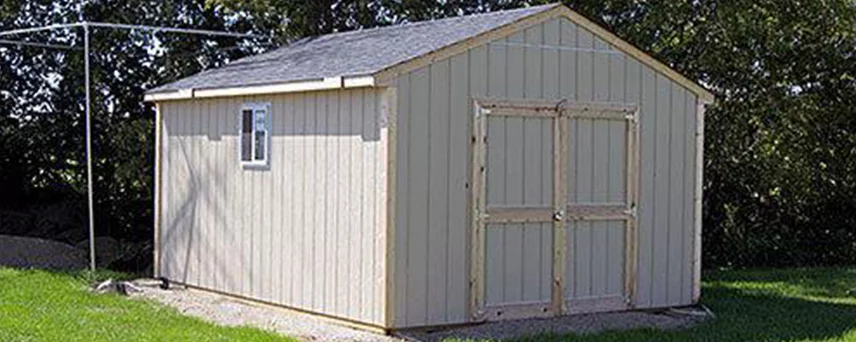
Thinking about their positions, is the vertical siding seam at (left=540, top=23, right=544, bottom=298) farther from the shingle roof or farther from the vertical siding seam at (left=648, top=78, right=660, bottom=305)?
the vertical siding seam at (left=648, top=78, right=660, bottom=305)

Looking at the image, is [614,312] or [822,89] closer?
[614,312]

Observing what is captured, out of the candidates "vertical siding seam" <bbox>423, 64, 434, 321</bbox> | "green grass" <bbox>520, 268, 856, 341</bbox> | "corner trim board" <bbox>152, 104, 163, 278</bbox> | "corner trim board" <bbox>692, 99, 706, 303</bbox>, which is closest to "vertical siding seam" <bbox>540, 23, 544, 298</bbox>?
"green grass" <bbox>520, 268, 856, 341</bbox>

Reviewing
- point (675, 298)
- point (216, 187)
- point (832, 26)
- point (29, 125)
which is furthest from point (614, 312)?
point (29, 125)

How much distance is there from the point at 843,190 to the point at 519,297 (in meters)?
10.4

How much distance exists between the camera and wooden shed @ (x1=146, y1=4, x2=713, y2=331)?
9961 millimetres

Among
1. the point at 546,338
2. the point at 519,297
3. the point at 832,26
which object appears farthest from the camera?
the point at 832,26

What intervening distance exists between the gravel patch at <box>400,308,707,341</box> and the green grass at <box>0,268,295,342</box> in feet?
4.45

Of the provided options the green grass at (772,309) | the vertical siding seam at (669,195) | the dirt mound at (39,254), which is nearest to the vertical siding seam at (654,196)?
the vertical siding seam at (669,195)

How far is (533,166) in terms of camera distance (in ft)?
35.0

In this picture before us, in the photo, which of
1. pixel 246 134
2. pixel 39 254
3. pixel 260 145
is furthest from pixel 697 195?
pixel 39 254

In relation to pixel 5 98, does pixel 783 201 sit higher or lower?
lower

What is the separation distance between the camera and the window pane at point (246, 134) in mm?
11539

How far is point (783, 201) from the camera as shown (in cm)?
1942

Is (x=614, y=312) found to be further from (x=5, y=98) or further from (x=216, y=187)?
(x=5, y=98)
